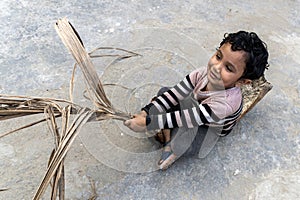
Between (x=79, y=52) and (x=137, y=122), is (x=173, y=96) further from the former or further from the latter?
(x=79, y=52)

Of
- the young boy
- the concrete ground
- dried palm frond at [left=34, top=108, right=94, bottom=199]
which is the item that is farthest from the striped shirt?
dried palm frond at [left=34, top=108, right=94, bottom=199]

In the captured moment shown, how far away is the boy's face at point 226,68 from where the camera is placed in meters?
1.08

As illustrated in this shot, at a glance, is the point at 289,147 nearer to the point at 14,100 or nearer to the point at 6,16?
the point at 14,100

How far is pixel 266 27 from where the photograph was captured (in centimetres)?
179

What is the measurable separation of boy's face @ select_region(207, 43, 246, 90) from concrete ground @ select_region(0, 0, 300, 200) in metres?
0.29

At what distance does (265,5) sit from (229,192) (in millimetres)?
1106

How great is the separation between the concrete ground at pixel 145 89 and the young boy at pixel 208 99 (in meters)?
0.10

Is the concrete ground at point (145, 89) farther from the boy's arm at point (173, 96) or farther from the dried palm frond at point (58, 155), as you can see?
the dried palm frond at point (58, 155)

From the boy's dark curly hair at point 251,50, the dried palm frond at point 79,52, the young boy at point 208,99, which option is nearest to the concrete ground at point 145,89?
the young boy at point 208,99

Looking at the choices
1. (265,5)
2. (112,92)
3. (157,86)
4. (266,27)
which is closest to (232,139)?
(157,86)

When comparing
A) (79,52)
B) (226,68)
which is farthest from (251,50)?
(79,52)

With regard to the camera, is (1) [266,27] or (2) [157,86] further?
(1) [266,27]

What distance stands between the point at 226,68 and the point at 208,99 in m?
0.12

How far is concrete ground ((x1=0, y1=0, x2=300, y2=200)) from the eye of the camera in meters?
1.22
